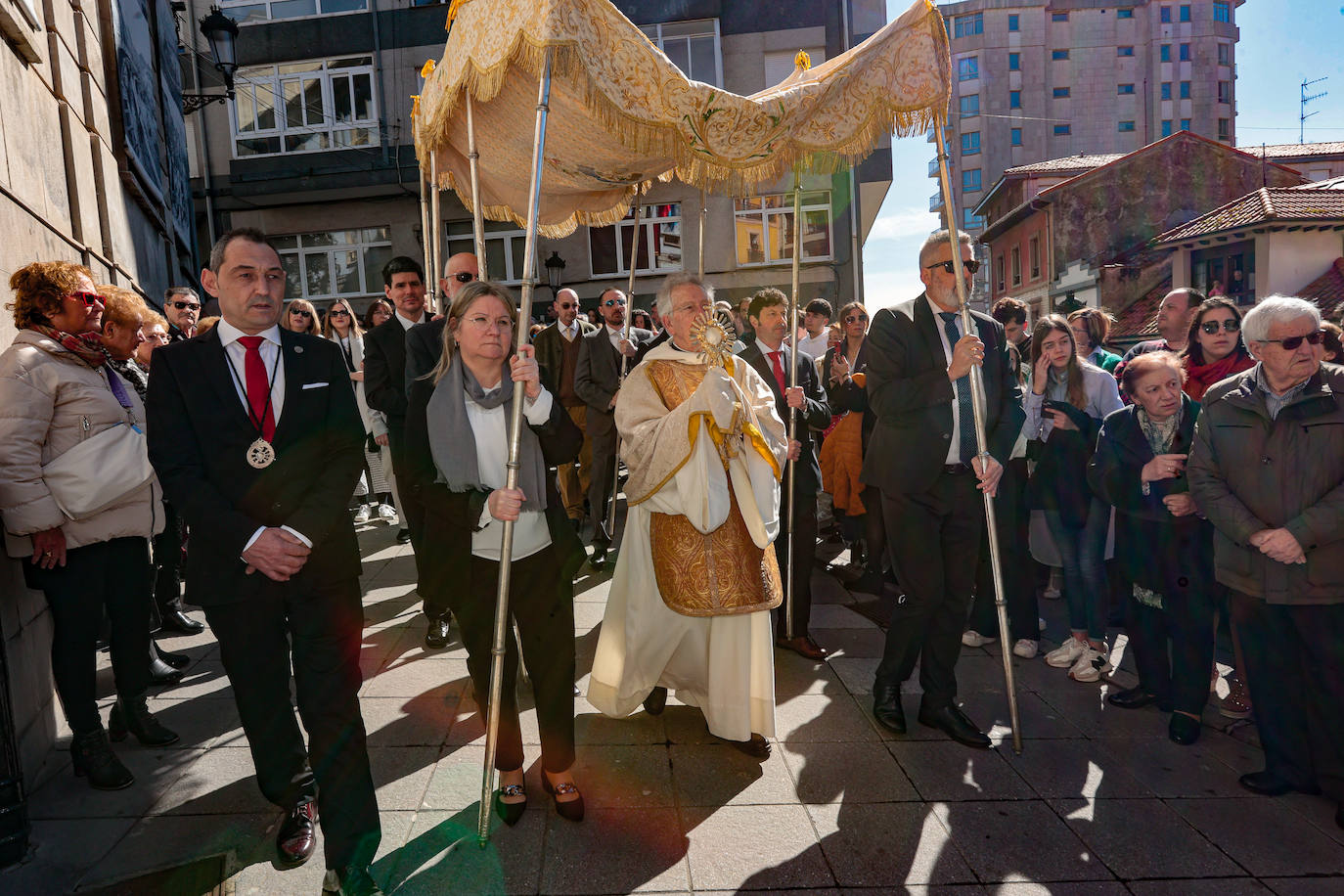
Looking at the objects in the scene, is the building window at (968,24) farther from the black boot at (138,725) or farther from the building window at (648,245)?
the black boot at (138,725)

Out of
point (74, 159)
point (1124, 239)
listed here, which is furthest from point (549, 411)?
point (1124, 239)

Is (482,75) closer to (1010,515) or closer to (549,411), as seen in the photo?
(549,411)

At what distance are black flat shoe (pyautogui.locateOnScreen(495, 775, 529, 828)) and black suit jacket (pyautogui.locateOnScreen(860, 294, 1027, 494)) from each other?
214 cm

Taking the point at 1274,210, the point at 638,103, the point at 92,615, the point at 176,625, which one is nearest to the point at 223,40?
the point at 176,625

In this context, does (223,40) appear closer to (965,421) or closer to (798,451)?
(798,451)

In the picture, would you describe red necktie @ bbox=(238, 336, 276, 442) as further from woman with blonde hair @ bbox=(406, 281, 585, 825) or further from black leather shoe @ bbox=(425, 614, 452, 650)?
black leather shoe @ bbox=(425, 614, 452, 650)

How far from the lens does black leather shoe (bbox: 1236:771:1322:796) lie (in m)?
3.33

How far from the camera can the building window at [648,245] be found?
67.4ft

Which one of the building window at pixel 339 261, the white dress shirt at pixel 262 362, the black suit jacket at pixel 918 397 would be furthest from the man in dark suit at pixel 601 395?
the building window at pixel 339 261

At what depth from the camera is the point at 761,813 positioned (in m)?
3.19

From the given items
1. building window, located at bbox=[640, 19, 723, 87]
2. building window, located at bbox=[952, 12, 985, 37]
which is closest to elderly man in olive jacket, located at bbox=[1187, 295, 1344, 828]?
building window, located at bbox=[640, 19, 723, 87]

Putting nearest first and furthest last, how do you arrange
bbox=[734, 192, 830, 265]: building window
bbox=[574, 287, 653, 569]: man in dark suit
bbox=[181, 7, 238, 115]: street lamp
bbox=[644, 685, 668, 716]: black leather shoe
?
bbox=[644, 685, 668, 716]: black leather shoe
bbox=[574, 287, 653, 569]: man in dark suit
bbox=[181, 7, 238, 115]: street lamp
bbox=[734, 192, 830, 265]: building window

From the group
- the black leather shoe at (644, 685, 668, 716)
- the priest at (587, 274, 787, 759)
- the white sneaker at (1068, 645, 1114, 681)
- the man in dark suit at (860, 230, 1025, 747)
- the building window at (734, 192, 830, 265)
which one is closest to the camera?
the priest at (587, 274, 787, 759)

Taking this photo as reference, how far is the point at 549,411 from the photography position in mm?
3301
